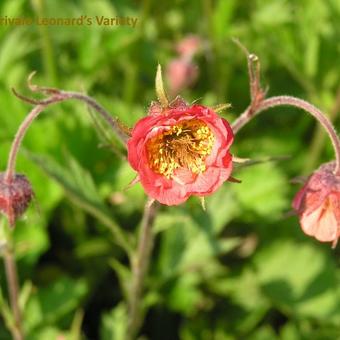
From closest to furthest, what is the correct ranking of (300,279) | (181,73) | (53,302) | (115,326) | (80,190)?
(80,190) → (115,326) → (53,302) → (300,279) → (181,73)

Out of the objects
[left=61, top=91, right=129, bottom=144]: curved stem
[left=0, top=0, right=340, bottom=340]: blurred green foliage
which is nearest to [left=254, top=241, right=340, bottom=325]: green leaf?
[left=0, top=0, right=340, bottom=340]: blurred green foliage

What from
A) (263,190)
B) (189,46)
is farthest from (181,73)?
(263,190)

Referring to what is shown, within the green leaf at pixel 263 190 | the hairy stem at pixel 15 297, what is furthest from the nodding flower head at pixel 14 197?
the green leaf at pixel 263 190

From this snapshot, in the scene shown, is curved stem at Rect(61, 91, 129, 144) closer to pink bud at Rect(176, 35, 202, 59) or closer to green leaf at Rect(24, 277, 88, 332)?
green leaf at Rect(24, 277, 88, 332)

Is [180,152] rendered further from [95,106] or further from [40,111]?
[40,111]

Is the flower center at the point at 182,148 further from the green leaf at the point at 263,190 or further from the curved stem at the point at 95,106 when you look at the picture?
the green leaf at the point at 263,190
